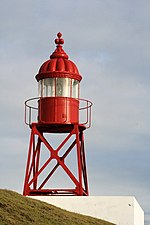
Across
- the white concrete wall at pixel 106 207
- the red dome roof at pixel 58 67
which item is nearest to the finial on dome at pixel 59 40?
the red dome roof at pixel 58 67

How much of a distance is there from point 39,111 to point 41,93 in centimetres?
85

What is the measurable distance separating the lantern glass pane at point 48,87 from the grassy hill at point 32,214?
598cm

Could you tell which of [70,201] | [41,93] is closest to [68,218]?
[70,201]

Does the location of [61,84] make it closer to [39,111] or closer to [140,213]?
[39,111]

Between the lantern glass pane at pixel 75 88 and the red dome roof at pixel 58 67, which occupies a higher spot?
the red dome roof at pixel 58 67

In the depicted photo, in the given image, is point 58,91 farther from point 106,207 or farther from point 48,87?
point 106,207

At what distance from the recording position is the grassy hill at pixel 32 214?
31484mm

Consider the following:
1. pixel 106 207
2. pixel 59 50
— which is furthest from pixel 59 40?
pixel 106 207

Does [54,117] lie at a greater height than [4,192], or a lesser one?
greater

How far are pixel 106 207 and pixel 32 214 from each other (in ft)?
14.2

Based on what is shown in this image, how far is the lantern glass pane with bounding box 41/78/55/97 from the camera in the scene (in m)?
39.2

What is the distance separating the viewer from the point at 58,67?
129 feet

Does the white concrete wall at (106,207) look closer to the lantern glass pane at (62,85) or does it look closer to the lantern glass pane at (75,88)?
the lantern glass pane at (62,85)

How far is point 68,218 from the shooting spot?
110 ft
